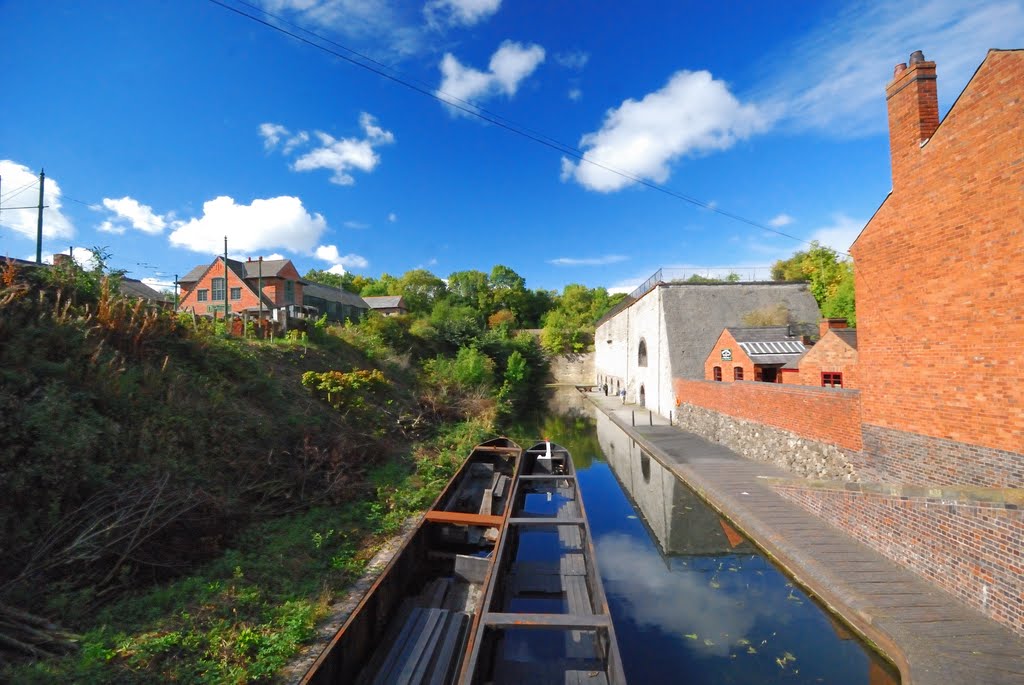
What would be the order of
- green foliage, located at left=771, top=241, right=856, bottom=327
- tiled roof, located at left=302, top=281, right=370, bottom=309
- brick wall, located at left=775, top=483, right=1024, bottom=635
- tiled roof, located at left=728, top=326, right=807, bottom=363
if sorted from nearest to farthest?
brick wall, located at left=775, top=483, right=1024, bottom=635 < tiled roof, located at left=728, top=326, right=807, bottom=363 < green foliage, located at left=771, top=241, right=856, bottom=327 < tiled roof, located at left=302, top=281, right=370, bottom=309

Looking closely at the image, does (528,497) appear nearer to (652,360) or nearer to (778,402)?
(778,402)

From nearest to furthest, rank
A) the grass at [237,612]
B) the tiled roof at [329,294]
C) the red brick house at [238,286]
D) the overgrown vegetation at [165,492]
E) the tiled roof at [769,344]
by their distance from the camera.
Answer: the grass at [237,612] → the overgrown vegetation at [165,492] → the tiled roof at [769,344] → the red brick house at [238,286] → the tiled roof at [329,294]

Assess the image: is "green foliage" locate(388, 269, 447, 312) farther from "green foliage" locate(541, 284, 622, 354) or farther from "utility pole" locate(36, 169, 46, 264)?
"utility pole" locate(36, 169, 46, 264)

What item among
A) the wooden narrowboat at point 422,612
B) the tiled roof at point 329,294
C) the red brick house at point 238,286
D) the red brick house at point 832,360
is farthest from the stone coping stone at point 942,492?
the tiled roof at point 329,294

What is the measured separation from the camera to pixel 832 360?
1327 centimetres

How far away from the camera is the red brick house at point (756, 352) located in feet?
54.5

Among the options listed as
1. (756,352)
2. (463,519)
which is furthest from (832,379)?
(463,519)

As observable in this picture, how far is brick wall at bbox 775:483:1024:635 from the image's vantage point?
5.00m

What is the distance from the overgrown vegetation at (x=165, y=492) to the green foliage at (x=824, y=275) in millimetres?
21435

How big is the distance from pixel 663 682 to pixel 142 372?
33.4ft

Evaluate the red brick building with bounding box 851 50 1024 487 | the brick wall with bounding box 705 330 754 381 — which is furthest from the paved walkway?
the brick wall with bounding box 705 330 754 381

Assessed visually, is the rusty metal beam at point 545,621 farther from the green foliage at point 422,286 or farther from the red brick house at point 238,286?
the green foliage at point 422,286

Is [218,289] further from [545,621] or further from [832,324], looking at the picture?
[832,324]

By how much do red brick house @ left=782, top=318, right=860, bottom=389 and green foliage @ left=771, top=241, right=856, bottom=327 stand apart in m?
10.2
